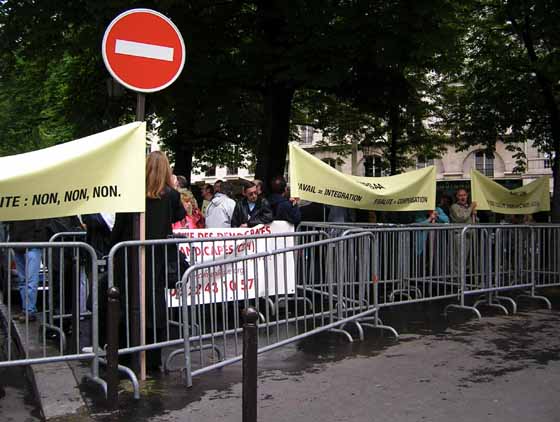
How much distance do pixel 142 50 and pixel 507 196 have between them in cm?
739

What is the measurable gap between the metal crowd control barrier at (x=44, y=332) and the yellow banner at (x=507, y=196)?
613cm

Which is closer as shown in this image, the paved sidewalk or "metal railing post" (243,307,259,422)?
"metal railing post" (243,307,259,422)

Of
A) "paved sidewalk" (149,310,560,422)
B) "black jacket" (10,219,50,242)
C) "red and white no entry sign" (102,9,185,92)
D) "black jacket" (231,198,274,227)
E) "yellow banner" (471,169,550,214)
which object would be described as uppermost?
"red and white no entry sign" (102,9,185,92)

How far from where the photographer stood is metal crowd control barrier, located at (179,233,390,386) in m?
6.49

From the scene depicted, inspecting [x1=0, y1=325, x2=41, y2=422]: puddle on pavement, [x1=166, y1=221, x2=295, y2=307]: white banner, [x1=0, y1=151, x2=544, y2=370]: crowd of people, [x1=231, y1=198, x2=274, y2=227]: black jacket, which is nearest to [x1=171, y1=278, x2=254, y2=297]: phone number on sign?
[x1=166, y1=221, x2=295, y2=307]: white banner

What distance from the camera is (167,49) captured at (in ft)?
19.3

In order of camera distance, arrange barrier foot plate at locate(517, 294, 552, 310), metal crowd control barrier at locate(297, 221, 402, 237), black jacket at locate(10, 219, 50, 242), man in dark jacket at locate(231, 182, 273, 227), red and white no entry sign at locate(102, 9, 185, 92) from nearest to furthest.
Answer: red and white no entry sign at locate(102, 9, 185, 92) < black jacket at locate(10, 219, 50, 242) < metal crowd control barrier at locate(297, 221, 402, 237) < barrier foot plate at locate(517, 294, 552, 310) < man in dark jacket at locate(231, 182, 273, 227)

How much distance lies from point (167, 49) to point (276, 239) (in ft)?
10.00

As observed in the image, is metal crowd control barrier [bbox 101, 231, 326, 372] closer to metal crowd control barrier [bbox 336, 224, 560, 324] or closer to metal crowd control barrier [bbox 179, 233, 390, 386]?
metal crowd control barrier [bbox 179, 233, 390, 386]

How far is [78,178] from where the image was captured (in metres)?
5.40

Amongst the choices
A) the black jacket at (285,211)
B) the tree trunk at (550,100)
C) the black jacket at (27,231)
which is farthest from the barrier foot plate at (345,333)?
the tree trunk at (550,100)

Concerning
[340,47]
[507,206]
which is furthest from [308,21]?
[507,206]

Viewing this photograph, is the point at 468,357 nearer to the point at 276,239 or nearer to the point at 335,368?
the point at 335,368

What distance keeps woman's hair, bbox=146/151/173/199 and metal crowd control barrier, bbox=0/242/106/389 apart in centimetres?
79
